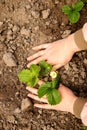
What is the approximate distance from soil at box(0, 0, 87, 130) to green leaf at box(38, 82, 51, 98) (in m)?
0.15

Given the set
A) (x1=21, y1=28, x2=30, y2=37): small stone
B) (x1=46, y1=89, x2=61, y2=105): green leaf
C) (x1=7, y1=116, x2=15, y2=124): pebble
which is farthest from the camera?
(x1=21, y1=28, x2=30, y2=37): small stone

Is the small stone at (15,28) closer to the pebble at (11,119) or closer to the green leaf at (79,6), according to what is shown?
the green leaf at (79,6)

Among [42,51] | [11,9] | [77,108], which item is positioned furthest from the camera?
[11,9]

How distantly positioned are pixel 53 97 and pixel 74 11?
0.57 metres

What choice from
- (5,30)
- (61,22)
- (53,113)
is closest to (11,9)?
(5,30)

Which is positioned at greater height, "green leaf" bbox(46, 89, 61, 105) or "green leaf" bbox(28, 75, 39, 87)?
"green leaf" bbox(28, 75, 39, 87)

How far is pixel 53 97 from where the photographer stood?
6.13 feet

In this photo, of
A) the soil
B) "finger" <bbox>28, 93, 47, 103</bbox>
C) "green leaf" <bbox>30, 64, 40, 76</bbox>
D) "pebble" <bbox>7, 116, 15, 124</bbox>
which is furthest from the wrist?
"pebble" <bbox>7, 116, 15, 124</bbox>

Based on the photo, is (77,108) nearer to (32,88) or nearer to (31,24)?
(32,88)

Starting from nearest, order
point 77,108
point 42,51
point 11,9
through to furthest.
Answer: point 77,108
point 42,51
point 11,9

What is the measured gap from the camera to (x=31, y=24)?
2111 millimetres

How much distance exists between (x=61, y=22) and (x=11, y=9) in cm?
34

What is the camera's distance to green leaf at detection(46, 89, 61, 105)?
1858mm

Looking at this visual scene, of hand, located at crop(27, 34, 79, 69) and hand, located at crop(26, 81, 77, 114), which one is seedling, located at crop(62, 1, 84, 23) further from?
hand, located at crop(26, 81, 77, 114)
